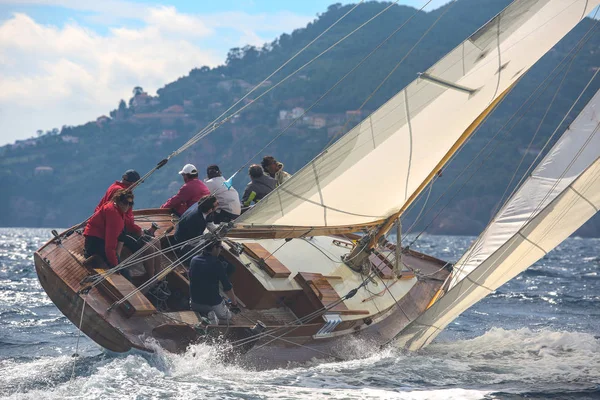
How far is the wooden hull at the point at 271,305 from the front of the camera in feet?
22.3

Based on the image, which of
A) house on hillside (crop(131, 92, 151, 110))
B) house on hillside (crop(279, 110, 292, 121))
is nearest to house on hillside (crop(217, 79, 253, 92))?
house on hillside (crop(131, 92, 151, 110))

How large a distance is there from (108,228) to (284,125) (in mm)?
105816

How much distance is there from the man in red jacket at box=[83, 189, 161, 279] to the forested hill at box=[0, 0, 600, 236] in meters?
66.8

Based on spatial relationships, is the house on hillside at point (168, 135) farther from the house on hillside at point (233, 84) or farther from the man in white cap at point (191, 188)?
the man in white cap at point (191, 188)

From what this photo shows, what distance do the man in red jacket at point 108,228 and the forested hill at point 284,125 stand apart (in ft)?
219

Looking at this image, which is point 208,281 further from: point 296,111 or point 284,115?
point 284,115

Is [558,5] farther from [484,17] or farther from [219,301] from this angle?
[484,17]

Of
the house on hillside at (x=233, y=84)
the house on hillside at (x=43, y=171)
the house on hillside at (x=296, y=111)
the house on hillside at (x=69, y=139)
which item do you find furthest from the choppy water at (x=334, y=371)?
the house on hillside at (x=69, y=139)

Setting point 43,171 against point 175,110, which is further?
point 175,110

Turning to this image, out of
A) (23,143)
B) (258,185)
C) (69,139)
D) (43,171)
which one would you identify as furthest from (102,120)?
(258,185)

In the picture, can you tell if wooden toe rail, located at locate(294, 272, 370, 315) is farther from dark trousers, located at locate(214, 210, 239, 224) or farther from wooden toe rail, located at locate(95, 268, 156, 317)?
wooden toe rail, located at locate(95, 268, 156, 317)

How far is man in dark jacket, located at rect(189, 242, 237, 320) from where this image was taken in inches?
283

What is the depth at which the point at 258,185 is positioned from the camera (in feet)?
32.3

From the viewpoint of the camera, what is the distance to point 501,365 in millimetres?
7844
